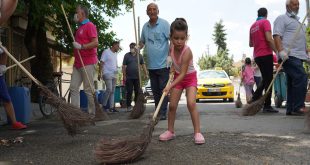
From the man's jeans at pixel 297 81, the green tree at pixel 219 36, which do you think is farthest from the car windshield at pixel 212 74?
the green tree at pixel 219 36

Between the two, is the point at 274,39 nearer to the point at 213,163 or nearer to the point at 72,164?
the point at 213,163

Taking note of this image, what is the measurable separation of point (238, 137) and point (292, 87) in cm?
303

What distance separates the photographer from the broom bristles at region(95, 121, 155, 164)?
3713 mm

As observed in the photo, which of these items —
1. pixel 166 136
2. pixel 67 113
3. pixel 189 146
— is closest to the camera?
pixel 189 146

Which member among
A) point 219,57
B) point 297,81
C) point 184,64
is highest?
→ point 219,57

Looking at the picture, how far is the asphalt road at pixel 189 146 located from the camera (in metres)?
3.85

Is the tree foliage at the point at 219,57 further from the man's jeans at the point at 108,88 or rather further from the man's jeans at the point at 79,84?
the man's jeans at the point at 79,84

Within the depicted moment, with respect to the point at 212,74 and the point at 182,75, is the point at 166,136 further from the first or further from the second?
the point at 212,74

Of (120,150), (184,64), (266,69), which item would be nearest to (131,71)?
(266,69)

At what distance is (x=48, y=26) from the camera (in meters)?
15.1

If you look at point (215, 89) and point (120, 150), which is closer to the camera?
point (120, 150)

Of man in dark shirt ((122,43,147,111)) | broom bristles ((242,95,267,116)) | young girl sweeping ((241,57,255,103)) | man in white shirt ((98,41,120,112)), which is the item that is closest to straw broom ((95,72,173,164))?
broom bristles ((242,95,267,116))

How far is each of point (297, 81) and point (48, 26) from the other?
10174mm

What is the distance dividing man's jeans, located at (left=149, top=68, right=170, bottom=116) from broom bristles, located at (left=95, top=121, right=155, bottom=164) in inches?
130
